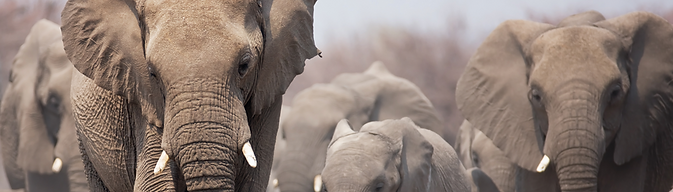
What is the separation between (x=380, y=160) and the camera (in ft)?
14.0

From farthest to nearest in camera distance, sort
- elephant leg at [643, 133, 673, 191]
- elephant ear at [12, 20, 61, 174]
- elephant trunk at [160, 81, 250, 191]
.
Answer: elephant ear at [12, 20, 61, 174] < elephant leg at [643, 133, 673, 191] < elephant trunk at [160, 81, 250, 191]

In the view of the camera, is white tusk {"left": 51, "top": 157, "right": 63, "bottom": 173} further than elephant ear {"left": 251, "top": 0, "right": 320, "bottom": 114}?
Yes

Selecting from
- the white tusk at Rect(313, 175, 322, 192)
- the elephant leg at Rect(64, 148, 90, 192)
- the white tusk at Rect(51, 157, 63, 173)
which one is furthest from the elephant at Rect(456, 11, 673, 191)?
the white tusk at Rect(51, 157, 63, 173)

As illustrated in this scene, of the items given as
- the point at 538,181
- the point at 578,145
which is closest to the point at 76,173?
the point at 538,181

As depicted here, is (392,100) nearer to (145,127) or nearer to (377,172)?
A: (377,172)

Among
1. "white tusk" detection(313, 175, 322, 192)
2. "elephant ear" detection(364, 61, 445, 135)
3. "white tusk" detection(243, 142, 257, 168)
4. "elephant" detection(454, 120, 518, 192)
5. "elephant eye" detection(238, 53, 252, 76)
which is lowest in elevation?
"elephant ear" detection(364, 61, 445, 135)

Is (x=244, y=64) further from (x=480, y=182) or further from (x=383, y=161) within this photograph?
(x=480, y=182)

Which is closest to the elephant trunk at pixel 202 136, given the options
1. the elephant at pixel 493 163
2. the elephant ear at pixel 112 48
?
the elephant ear at pixel 112 48

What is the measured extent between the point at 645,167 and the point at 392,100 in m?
3.50

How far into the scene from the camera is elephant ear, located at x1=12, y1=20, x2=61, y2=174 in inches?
259

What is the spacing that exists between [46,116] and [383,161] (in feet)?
10.5

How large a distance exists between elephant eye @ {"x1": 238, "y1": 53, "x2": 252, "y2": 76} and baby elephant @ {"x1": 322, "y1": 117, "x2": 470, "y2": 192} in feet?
4.65

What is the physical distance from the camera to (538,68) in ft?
14.6

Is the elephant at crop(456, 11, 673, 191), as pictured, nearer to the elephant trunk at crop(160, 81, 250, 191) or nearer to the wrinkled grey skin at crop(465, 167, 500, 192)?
the wrinkled grey skin at crop(465, 167, 500, 192)
